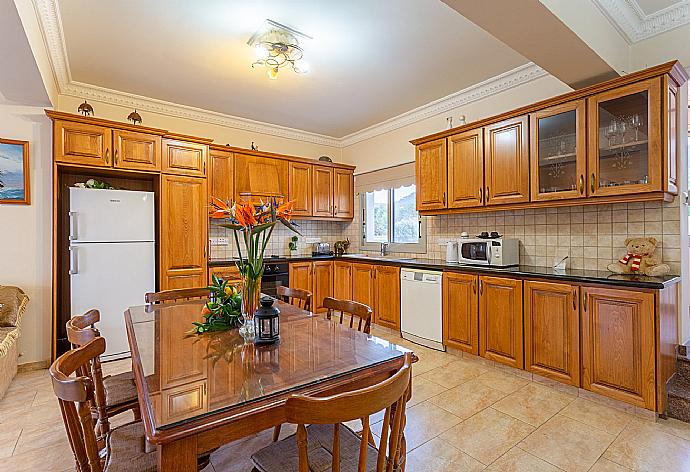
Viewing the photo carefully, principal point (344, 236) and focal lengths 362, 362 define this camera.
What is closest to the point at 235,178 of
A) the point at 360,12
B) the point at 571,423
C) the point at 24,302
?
the point at 24,302

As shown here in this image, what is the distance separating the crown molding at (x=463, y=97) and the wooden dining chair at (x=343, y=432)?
3487mm

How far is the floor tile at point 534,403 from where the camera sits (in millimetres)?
2498

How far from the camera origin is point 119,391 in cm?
187

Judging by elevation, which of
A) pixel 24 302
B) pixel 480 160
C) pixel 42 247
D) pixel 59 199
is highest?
pixel 480 160

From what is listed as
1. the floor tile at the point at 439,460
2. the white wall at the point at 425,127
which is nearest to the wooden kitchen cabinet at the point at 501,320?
the floor tile at the point at 439,460

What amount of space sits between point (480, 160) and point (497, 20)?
166cm

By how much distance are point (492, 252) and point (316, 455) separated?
2760mm

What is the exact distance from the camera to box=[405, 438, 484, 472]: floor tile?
6.40 ft

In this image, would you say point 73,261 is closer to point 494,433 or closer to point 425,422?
point 425,422

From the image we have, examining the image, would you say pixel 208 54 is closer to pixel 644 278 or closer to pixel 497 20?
pixel 497 20

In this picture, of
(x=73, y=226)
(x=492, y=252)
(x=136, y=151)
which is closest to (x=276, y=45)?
(x=136, y=151)

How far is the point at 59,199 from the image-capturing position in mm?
3680

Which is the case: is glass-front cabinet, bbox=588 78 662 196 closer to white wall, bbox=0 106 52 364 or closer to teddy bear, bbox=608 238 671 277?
teddy bear, bbox=608 238 671 277

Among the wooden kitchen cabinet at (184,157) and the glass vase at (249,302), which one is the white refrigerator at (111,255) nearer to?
the wooden kitchen cabinet at (184,157)
